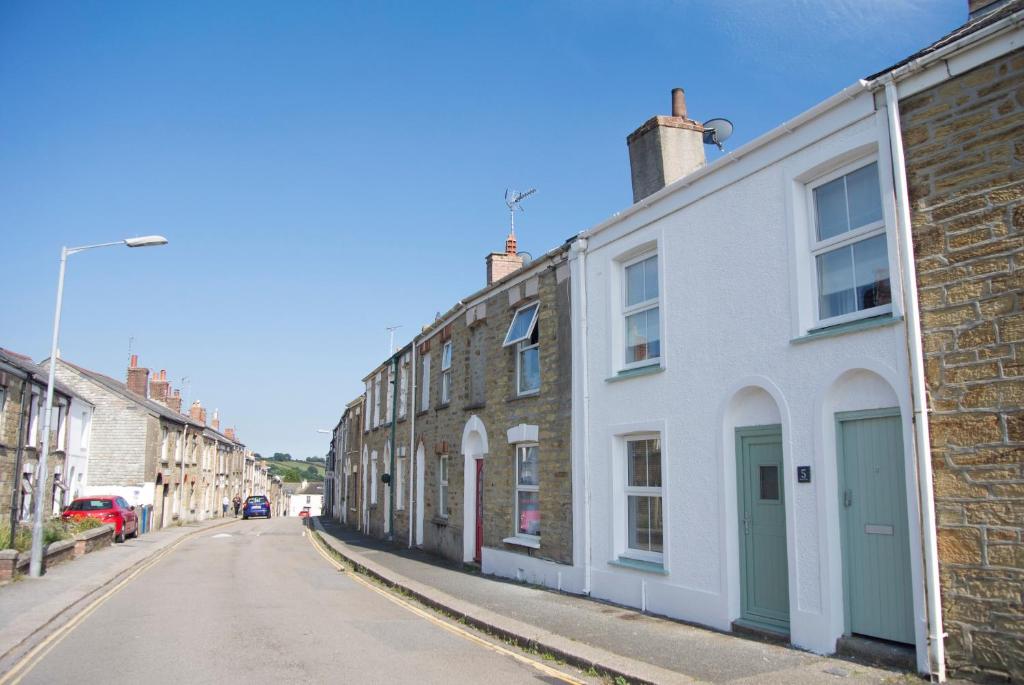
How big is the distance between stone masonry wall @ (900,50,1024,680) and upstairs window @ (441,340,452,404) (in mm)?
13502

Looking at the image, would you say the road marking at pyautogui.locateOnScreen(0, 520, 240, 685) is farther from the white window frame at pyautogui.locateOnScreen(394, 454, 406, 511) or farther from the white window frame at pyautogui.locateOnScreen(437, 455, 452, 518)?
the white window frame at pyautogui.locateOnScreen(394, 454, 406, 511)

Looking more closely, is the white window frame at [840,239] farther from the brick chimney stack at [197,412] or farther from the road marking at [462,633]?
the brick chimney stack at [197,412]

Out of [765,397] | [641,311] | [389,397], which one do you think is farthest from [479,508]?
[389,397]

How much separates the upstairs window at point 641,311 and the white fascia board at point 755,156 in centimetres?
59

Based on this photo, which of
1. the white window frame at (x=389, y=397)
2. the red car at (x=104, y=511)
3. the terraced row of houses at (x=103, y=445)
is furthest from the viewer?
the white window frame at (x=389, y=397)

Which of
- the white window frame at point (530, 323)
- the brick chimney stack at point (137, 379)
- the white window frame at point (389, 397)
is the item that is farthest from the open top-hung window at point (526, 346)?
the brick chimney stack at point (137, 379)

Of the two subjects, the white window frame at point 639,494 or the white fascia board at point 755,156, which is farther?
the white window frame at point 639,494

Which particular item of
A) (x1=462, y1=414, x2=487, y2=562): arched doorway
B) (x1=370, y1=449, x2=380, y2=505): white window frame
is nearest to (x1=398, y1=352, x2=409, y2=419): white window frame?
(x1=370, y1=449, x2=380, y2=505): white window frame

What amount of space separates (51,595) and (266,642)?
20.5 ft

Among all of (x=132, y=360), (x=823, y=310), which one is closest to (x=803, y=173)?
(x=823, y=310)

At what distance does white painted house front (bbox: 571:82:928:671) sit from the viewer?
284 inches

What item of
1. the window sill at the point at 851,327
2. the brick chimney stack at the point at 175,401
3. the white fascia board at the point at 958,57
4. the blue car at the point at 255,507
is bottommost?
the blue car at the point at 255,507

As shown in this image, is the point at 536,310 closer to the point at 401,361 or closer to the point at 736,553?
the point at 736,553

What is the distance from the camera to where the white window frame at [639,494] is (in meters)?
10.2
